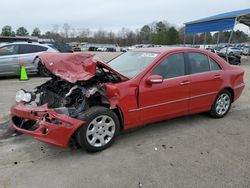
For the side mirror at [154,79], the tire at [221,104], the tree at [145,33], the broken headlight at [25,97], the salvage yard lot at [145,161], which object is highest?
the tree at [145,33]

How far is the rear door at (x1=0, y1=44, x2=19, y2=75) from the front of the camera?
10.9 meters

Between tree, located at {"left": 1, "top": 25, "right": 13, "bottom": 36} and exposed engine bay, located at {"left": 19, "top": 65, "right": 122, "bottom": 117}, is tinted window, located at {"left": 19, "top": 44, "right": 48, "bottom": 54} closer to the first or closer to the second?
exposed engine bay, located at {"left": 19, "top": 65, "right": 122, "bottom": 117}

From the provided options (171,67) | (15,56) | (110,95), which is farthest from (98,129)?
(15,56)

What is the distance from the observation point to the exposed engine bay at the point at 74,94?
3.88 meters

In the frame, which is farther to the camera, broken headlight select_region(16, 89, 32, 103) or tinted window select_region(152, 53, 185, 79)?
tinted window select_region(152, 53, 185, 79)

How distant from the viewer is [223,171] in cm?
350

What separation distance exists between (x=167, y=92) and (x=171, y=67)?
49 centimetres

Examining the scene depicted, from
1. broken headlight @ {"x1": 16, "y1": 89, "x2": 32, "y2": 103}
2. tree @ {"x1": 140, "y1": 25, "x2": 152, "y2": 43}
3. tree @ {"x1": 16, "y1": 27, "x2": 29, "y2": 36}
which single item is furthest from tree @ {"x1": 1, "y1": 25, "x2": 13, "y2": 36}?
broken headlight @ {"x1": 16, "y1": 89, "x2": 32, "y2": 103}

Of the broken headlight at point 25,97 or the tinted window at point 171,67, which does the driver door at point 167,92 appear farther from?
the broken headlight at point 25,97

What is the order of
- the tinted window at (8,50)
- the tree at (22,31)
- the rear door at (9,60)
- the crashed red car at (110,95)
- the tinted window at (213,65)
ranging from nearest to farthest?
1. the crashed red car at (110,95)
2. the tinted window at (213,65)
3. the rear door at (9,60)
4. the tinted window at (8,50)
5. the tree at (22,31)

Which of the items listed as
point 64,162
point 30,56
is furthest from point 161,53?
point 30,56

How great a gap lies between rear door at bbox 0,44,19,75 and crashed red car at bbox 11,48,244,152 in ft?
23.2

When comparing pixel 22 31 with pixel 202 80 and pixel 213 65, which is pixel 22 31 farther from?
pixel 202 80

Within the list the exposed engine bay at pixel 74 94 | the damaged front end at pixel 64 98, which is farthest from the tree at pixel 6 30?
the damaged front end at pixel 64 98
